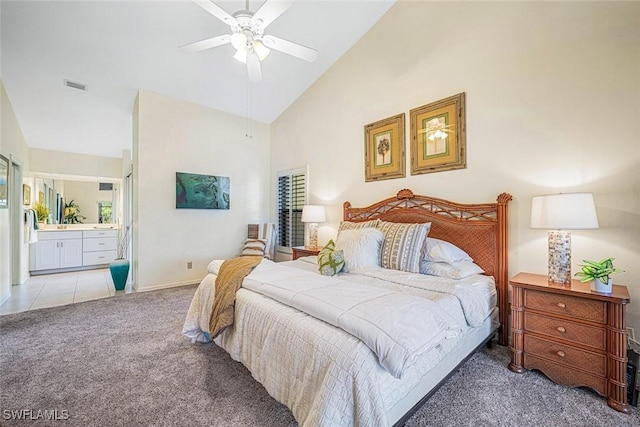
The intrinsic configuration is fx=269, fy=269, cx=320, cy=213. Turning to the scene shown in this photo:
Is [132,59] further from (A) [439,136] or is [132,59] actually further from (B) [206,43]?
(A) [439,136]

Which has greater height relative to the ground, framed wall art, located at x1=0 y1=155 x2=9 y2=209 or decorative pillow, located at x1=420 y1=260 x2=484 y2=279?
framed wall art, located at x1=0 y1=155 x2=9 y2=209

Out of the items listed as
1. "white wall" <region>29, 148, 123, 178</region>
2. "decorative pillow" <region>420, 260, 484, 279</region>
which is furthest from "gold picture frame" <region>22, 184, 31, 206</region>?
"decorative pillow" <region>420, 260, 484, 279</region>

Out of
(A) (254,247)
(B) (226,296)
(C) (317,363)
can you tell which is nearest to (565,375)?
(C) (317,363)

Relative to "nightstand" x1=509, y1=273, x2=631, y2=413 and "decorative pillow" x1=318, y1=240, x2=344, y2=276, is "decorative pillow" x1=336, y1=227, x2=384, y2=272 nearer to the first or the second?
"decorative pillow" x1=318, y1=240, x2=344, y2=276

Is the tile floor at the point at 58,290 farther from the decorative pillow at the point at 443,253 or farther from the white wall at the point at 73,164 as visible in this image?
the decorative pillow at the point at 443,253

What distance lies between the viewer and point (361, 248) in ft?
9.09

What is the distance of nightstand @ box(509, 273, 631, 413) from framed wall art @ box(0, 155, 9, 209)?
238 inches

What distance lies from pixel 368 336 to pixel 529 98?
8.75ft

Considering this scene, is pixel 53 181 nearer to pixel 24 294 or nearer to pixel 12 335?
pixel 24 294

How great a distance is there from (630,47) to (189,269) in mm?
5707

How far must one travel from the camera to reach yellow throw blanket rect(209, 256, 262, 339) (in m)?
2.00

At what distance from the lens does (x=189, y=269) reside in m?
4.62

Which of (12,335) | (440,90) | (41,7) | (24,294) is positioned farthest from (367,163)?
(24,294)

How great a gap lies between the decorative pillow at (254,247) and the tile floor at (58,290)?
1.88m
